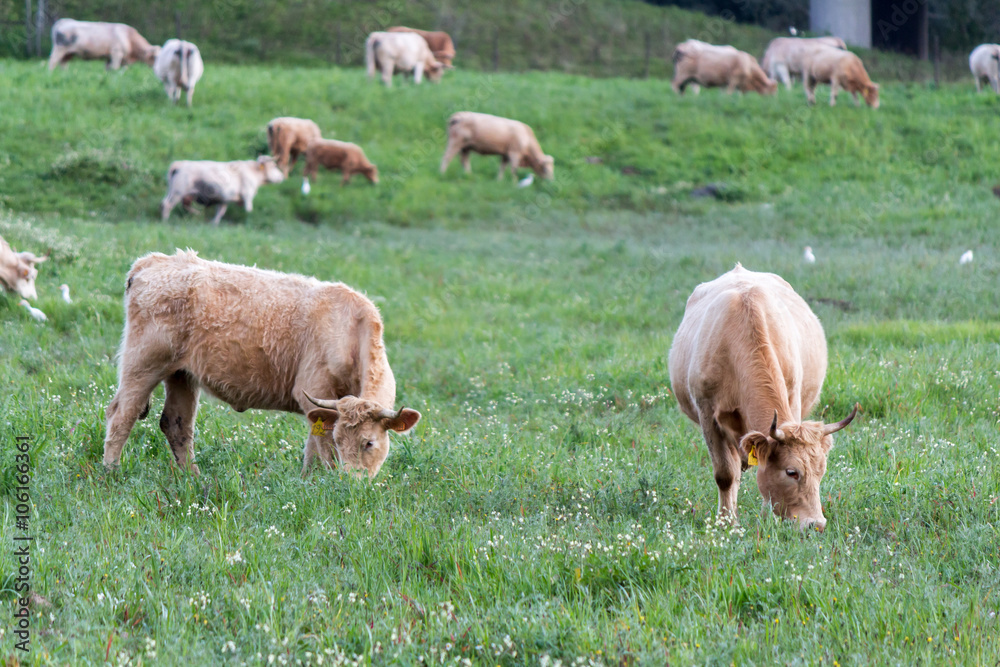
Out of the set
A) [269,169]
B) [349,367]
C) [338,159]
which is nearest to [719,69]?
[338,159]

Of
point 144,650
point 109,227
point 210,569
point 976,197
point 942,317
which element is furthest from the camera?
point 976,197

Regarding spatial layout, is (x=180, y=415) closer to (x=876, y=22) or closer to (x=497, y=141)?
(x=497, y=141)

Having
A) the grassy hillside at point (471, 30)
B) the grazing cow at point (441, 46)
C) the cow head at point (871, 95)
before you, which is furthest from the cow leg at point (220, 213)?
the cow head at point (871, 95)

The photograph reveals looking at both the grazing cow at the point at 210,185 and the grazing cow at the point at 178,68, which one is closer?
the grazing cow at the point at 210,185

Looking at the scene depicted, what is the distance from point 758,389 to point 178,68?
21.1 meters

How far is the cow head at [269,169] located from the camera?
19.7m

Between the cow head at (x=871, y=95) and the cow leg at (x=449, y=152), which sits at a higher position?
the cow head at (x=871, y=95)

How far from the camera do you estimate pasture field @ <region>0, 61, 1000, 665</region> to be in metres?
3.93

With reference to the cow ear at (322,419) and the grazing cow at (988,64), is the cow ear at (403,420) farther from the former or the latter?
the grazing cow at (988,64)

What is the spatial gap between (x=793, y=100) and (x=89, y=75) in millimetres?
19681

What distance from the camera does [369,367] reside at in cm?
628

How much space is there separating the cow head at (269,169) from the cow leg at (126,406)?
13.7 meters

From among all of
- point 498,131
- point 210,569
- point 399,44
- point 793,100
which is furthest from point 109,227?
point 793,100

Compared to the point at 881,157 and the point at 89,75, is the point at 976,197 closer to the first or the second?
the point at 881,157
